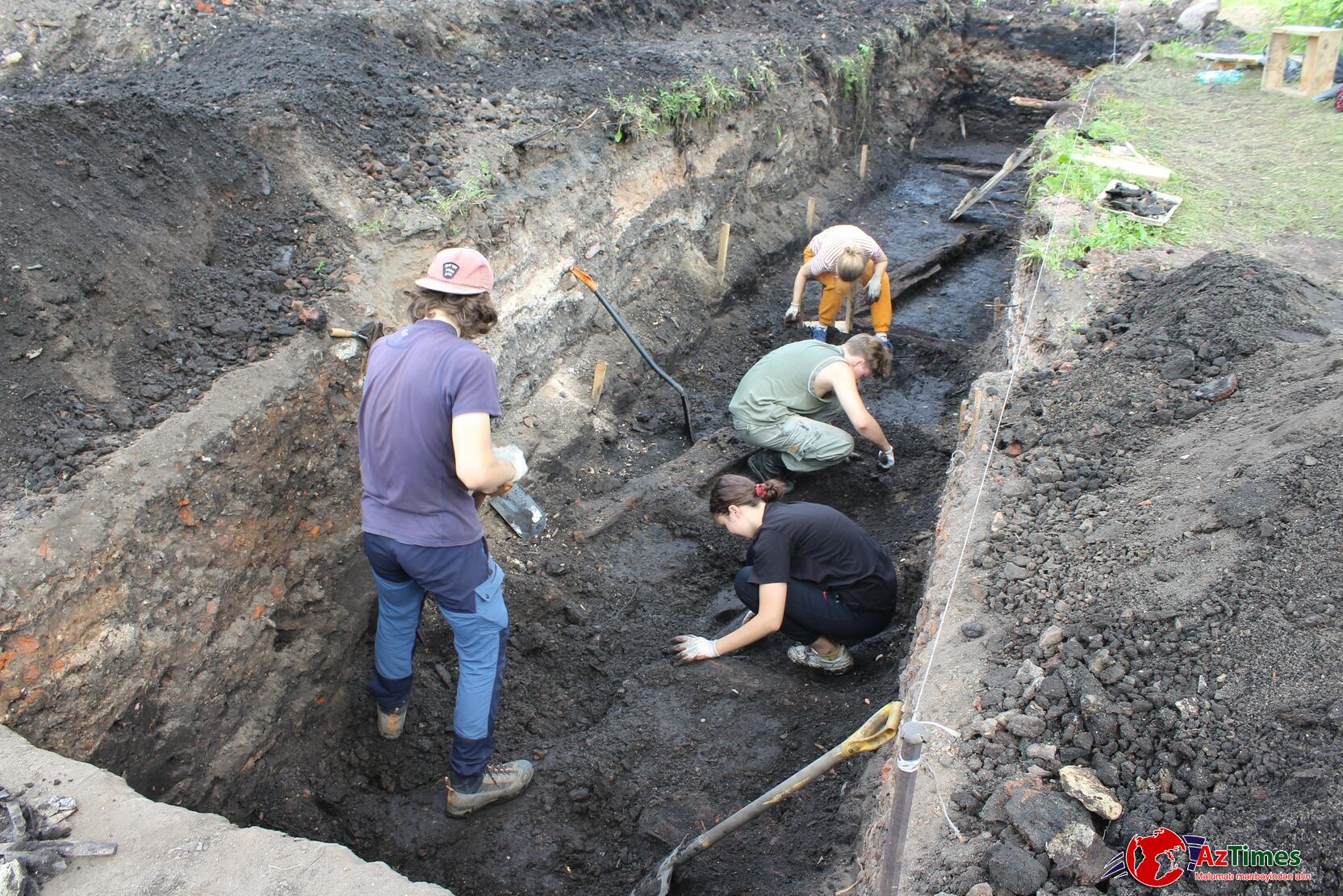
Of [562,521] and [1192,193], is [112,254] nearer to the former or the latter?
[562,521]

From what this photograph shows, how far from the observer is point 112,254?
3.82 metres

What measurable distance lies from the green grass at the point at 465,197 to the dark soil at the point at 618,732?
1.56 meters

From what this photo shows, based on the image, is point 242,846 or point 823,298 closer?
point 242,846

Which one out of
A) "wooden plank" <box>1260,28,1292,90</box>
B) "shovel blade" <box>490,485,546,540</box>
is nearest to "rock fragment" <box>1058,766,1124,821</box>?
"shovel blade" <box>490,485,546,540</box>

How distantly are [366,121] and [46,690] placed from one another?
3489 millimetres

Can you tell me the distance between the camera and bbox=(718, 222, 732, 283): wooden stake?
7.34 m

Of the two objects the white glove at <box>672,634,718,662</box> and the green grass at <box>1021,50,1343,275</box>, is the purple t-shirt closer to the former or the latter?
the white glove at <box>672,634,718,662</box>

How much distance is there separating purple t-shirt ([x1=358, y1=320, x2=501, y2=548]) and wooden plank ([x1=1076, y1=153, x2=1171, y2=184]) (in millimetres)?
5403

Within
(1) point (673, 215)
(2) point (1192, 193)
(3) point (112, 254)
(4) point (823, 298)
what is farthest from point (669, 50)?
(3) point (112, 254)

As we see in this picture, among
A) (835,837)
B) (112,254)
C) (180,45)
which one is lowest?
(835,837)

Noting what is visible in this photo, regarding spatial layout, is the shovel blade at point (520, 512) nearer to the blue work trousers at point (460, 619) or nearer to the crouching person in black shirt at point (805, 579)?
the crouching person in black shirt at point (805, 579)

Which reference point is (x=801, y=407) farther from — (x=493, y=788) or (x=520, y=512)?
(x=493, y=788)

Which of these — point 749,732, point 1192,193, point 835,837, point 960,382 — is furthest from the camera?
point 960,382

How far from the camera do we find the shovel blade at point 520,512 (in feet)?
15.3
